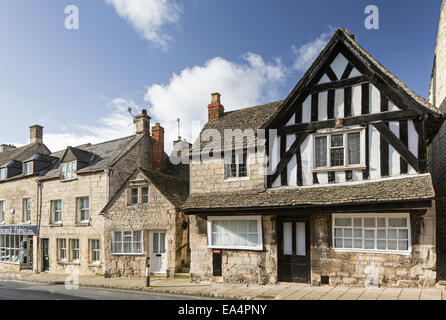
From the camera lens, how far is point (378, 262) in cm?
1080

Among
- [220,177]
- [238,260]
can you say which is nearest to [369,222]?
[238,260]

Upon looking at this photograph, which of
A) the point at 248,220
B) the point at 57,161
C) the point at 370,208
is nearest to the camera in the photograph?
the point at 370,208

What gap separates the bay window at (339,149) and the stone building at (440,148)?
217 inches

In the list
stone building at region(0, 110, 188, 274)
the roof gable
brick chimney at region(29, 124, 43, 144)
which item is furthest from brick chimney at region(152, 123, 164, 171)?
brick chimney at region(29, 124, 43, 144)

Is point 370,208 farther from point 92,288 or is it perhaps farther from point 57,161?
point 57,161

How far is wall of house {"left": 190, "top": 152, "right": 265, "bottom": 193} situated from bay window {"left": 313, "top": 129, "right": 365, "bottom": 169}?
2.17 m

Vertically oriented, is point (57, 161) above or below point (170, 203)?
above

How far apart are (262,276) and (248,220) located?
2052 mm

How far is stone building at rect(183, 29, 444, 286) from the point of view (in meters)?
10.5

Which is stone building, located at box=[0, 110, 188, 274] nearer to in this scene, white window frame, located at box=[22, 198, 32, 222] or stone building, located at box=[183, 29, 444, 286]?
white window frame, located at box=[22, 198, 32, 222]

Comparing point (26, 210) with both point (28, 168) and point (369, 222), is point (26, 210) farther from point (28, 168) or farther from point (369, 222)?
point (369, 222)

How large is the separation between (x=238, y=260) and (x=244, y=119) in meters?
6.04
